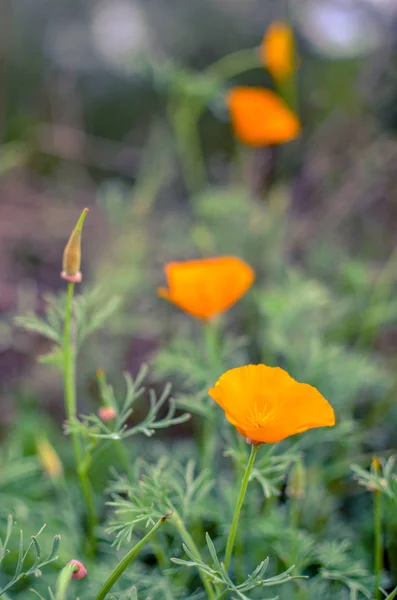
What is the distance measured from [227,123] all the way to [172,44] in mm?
430

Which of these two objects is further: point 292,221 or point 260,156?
point 260,156

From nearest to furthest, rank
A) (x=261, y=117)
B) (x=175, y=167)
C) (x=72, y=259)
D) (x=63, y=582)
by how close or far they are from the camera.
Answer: (x=63, y=582)
(x=72, y=259)
(x=261, y=117)
(x=175, y=167)

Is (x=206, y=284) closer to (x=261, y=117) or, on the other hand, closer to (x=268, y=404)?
(x=268, y=404)

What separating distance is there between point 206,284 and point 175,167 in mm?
1324

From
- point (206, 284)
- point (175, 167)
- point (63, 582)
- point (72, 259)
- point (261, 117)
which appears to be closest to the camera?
point (63, 582)

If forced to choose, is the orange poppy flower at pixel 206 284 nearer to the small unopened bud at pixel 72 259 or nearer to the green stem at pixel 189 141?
the small unopened bud at pixel 72 259

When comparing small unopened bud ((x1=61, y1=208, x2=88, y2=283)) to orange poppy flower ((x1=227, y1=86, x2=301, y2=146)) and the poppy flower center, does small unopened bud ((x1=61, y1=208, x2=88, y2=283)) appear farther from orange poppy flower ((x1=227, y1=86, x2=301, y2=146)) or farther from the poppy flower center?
orange poppy flower ((x1=227, y1=86, x2=301, y2=146))

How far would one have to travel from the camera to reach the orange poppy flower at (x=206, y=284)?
2.35 ft

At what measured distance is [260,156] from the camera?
74.7 inches

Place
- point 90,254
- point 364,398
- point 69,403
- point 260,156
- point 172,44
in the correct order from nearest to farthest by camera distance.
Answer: point 69,403 → point 364,398 → point 90,254 → point 260,156 → point 172,44

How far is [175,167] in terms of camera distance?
1.98 meters

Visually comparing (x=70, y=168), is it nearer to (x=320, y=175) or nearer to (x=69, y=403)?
(x=320, y=175)

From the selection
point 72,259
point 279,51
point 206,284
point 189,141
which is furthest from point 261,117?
point 189,141

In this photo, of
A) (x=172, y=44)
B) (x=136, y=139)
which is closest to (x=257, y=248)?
(x=136, y=139)
